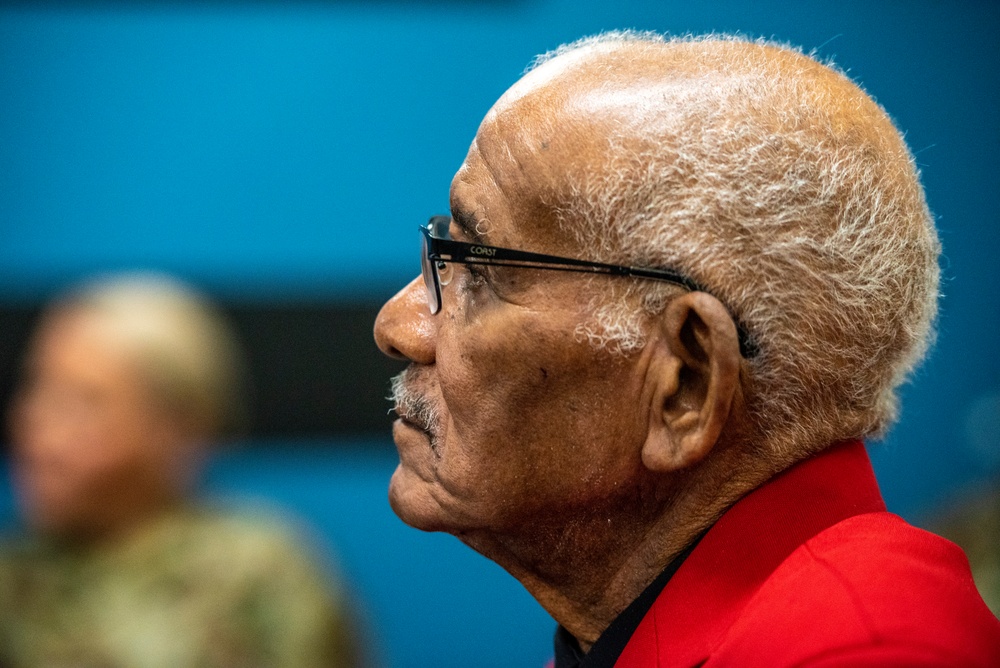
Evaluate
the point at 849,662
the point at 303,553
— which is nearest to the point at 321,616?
the point at 303,553

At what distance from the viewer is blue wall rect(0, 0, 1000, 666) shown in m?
3.03

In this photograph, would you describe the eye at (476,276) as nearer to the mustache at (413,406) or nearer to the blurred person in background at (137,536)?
the mustache at (413,406)

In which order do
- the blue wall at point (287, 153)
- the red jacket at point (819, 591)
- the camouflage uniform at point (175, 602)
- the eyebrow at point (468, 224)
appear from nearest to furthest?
1. the red jacket at point (819, 591)
2. the eyebrow at point (468, 224)
3. the camouflage uniform at point (175, 602)
4. the blue wall at point (287, 153)

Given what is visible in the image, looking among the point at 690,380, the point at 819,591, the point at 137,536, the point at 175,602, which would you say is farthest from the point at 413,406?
the point at 137,536

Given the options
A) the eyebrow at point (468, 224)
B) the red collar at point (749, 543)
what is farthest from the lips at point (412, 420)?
the red collar at point (749, 543)

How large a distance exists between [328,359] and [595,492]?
213cm

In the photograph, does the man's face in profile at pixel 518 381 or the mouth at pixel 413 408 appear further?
the mouth at pixel 413 408

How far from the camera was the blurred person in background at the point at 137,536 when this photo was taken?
7.39ft

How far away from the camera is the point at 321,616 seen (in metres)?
2.37

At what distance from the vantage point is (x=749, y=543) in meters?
1.05

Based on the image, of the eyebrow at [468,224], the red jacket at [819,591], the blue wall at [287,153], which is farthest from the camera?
the blue wall at [287,153]

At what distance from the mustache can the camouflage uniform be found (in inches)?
49.0

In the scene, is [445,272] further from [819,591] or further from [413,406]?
[819,591]

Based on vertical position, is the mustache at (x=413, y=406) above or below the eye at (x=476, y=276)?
below
